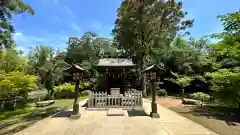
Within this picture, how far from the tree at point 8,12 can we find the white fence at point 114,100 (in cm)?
694

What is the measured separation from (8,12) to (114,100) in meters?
9.32

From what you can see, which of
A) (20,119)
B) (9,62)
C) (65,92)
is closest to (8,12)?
(20,119)

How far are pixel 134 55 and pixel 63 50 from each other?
15.6m

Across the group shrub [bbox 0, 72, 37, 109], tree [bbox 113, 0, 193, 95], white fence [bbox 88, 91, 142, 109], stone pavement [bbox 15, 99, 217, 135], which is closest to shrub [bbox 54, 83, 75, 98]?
shrub [bbox 0, 72, 37, 109]

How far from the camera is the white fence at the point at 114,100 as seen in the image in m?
9.75

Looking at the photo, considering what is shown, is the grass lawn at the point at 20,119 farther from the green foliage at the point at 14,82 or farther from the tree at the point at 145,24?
the tree at the point at 145,24

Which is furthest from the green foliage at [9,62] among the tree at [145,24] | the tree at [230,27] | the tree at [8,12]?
the tree at [230,27]

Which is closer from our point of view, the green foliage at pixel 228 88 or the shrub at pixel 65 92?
the green foliage at pixel 228 88

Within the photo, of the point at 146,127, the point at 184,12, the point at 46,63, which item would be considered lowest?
the point at 146,127

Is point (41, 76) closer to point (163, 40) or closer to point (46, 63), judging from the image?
point (46, 63)

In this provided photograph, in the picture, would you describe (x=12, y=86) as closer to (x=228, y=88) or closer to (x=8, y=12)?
(x=8, y=12)

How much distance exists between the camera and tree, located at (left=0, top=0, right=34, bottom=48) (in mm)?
9820

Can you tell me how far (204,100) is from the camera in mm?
13047

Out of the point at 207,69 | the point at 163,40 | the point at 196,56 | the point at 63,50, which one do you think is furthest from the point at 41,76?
the point at 207,69
